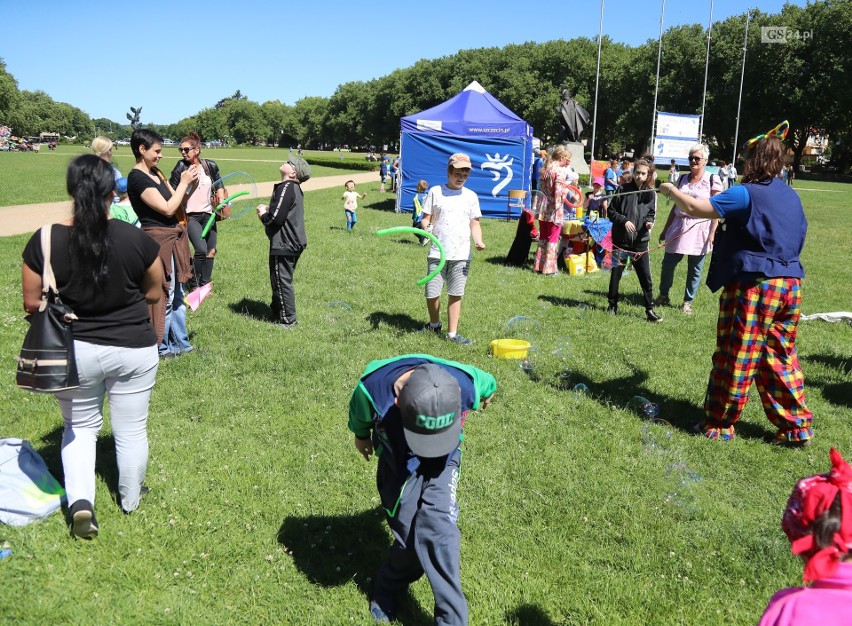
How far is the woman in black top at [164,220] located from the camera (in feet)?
15.6

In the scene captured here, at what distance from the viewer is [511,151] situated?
1636cm

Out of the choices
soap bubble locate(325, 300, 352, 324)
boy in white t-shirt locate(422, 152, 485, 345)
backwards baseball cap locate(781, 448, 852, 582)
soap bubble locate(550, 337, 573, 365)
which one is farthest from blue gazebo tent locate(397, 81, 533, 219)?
backwards baseball cap locate(781, 448, 852, 582)

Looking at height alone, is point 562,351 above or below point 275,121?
below

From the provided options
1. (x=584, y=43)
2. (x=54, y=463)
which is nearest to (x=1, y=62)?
(x=584, y=43)

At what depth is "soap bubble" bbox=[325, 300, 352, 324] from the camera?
7339 millimetres

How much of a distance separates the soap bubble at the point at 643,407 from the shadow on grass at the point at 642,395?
21mm

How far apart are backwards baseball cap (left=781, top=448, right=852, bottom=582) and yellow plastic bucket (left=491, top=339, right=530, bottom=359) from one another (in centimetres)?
441

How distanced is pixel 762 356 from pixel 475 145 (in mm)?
13059

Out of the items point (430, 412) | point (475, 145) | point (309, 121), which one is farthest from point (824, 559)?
point (309, 121)

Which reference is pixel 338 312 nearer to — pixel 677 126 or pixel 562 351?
pixel 562 351

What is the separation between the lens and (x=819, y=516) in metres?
1.65

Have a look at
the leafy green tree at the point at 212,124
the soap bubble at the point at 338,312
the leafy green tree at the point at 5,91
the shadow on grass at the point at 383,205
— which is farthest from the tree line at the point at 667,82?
the leafy green tree at the point at 212,124

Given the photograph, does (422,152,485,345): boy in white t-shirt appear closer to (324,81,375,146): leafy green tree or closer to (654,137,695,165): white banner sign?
(654,137,695,165): white banner sign

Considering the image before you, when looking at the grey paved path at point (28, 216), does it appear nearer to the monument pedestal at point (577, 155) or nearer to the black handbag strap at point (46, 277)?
the black handbag strap at point (46, 277)
